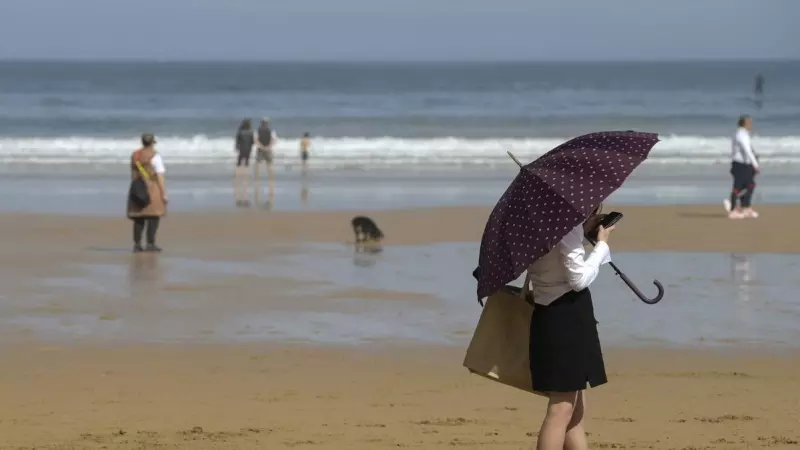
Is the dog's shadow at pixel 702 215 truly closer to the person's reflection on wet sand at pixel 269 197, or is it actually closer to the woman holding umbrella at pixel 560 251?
the person's reflection on wet sand at pixel 269 197

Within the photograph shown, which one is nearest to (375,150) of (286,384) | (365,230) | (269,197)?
(269,197)

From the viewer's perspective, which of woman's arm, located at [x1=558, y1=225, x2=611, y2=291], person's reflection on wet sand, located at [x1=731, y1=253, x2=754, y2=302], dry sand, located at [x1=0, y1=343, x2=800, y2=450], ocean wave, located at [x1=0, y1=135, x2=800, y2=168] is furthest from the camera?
ocean wave, located at [x1=0, y1=135, x2=800, y2=168]

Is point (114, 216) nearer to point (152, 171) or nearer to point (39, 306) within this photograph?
point (152, 171)

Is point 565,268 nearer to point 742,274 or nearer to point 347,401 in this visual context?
point 347,401

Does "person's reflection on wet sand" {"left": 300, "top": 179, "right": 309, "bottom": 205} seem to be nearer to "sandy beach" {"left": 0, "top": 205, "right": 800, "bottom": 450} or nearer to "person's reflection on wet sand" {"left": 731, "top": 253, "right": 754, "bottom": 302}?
"sandy beach" {"left": 0, "top": 205, "right": 800, "bottom": 450}

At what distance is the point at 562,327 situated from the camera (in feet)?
16.4

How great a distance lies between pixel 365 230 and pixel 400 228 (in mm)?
1949

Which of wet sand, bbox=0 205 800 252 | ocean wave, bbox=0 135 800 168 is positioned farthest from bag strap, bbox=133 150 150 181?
ocean wave, bbox=0 135 800 168

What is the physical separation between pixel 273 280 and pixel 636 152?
763 cm

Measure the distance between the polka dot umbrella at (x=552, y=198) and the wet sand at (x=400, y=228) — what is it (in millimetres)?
9648

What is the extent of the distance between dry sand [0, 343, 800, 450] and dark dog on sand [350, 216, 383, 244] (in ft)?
19.0

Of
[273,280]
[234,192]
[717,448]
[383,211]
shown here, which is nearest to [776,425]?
[717,448]

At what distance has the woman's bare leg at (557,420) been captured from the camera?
5094 millimetres

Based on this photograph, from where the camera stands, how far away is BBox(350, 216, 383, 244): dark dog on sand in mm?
14797
